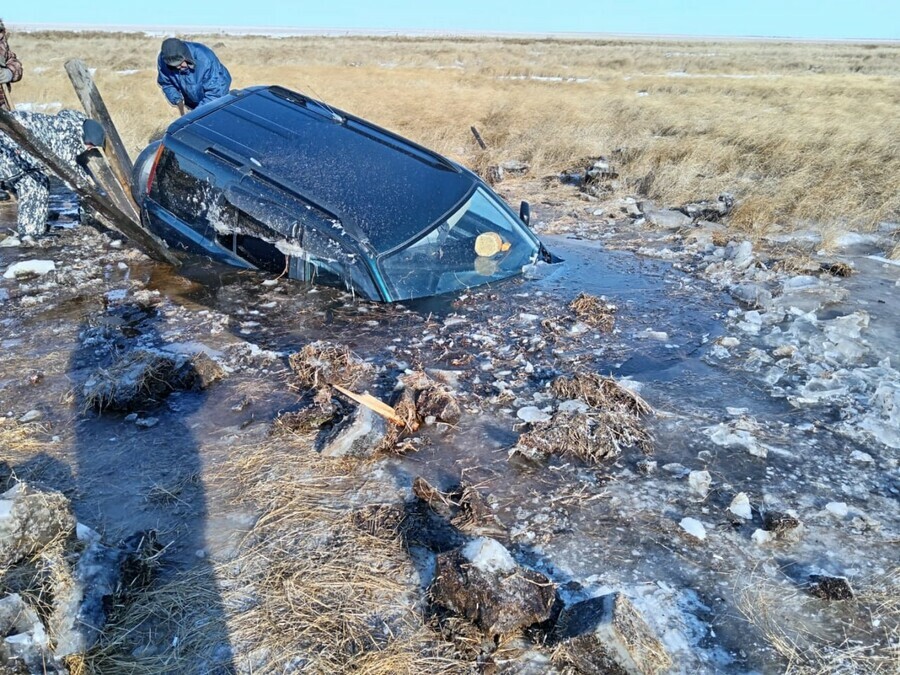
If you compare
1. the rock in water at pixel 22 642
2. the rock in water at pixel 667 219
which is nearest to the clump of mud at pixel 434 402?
the rock in water at pixel 22 642

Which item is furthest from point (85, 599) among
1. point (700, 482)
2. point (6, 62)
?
point (6, 62)

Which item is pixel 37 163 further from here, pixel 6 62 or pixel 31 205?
pixel 6 62

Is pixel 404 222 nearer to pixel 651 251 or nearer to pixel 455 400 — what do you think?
pixel 455 400

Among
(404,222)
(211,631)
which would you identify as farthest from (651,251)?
(211,631)

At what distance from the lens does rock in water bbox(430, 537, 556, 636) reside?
2088 millimetres

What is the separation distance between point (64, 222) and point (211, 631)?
6426 mm

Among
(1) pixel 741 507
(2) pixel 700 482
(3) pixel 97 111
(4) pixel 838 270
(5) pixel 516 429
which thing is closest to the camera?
(1) pixel 741 507

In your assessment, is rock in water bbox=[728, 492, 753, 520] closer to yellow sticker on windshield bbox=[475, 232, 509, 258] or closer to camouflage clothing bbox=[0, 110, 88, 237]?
yellow sticker on windshield bbox=[475, 232, 509, 258]

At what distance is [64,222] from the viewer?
6914mm

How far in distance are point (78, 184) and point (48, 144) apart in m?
1.65

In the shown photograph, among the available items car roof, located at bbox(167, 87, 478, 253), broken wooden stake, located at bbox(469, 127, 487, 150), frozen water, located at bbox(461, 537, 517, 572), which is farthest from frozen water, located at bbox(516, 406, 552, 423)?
broken wooden stake, located at bbox(469, 127, 487, 150)

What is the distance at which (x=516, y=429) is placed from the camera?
3301mm

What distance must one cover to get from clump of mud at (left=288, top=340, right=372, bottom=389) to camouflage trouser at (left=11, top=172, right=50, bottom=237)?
425cm

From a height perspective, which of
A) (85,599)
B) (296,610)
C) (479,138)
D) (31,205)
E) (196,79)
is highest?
(196,79)
